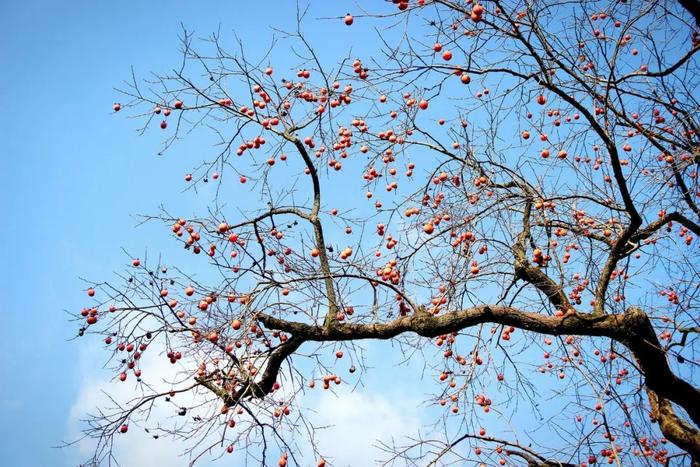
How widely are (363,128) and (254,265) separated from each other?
1.49 meters

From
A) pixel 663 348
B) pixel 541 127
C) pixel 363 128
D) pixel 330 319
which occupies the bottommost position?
pixel 663 348

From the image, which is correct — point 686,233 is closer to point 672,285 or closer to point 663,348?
point 672,285

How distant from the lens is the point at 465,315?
148 inches

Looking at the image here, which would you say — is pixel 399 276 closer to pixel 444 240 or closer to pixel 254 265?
pixel 444 240

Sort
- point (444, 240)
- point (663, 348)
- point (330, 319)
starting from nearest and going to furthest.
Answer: point (663, 348) → point (330, 319) → point (444, 240)

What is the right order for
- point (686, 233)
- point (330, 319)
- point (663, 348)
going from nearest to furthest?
point (663, 348) → point (330, 319) → point (686, 233)

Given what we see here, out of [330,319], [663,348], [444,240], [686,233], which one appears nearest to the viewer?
[663,348]

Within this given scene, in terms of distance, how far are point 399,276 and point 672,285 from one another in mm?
2382

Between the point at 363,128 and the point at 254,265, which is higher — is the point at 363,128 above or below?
above

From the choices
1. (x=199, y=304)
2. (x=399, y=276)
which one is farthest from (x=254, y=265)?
(x=399, y=276)

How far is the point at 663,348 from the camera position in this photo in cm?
370

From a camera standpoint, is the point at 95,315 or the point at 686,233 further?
the point at 686,233

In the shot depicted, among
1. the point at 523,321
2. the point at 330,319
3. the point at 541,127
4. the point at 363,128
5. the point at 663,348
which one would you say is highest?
the point at 363,128

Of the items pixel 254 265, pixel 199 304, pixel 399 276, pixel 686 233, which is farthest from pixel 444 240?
pixel 686 233
